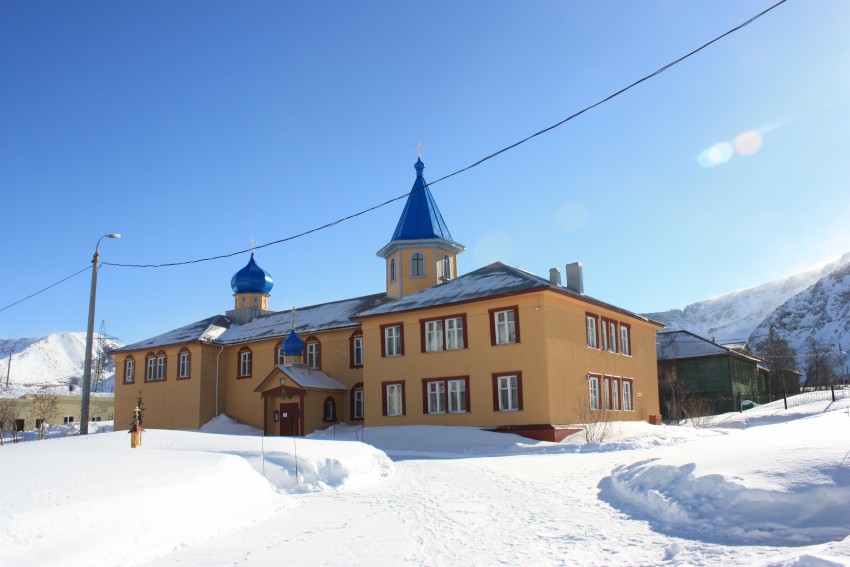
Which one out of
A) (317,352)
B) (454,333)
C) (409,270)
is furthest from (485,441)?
(317,352)

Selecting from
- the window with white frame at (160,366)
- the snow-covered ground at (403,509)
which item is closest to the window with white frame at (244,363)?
the window with white frame at (160,366)

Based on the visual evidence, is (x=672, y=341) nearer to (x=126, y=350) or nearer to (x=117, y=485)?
(x=126, y=350)

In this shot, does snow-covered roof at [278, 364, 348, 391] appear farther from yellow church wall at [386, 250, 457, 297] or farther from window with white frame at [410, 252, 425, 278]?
window with white frame at [410, 252, 425, 278]

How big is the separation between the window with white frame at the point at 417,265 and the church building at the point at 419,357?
0.20ft

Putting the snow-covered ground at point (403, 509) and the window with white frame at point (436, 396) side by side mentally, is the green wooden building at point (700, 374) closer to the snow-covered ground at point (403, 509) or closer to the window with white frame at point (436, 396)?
the window with white frame at point (436, 396)

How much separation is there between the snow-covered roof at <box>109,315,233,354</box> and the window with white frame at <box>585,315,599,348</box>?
69.2ft

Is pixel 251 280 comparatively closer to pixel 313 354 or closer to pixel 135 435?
pixel 313 354

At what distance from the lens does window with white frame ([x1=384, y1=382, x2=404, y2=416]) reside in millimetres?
29562

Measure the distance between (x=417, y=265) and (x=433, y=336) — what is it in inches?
292

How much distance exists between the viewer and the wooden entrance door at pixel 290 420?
32.3m

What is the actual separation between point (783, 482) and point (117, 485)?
8129 millimetres

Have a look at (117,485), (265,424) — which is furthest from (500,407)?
(117,485)

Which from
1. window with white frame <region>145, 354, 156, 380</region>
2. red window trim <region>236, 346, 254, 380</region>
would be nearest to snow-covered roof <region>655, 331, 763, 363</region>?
red window trim <region>236, 346, 254, 380</region>

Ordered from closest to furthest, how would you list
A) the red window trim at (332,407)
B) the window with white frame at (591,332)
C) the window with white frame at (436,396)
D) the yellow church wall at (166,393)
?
the window with white frame at (436,396), the window with white frame at (591,332), the red window trim at (332,407), the yellow church wall at (166,393)
